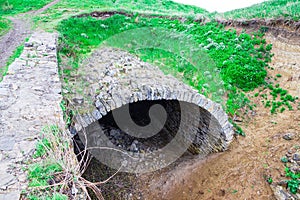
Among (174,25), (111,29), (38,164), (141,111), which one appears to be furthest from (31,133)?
(174,25)

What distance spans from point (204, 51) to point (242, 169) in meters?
6.22

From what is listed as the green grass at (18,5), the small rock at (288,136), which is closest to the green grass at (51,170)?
the small rock at (288,136)

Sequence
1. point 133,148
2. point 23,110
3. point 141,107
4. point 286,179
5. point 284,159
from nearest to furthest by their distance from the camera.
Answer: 1. point 23,110
2. point 286,179
3. point 284,159
4. point 133,148
5. point 141,107

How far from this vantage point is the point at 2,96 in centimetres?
480

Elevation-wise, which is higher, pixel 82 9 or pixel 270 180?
pixel 82 9

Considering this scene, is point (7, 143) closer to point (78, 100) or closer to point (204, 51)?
point (78, 100)

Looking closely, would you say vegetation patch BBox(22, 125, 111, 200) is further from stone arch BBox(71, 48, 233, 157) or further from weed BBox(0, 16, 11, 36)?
weed BBox(0, 16, 11, 36)

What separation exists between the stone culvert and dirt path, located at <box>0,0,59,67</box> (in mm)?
3242

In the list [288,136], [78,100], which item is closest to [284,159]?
[288,136]

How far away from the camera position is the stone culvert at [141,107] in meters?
5.84

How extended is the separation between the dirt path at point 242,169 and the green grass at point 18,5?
634 inches

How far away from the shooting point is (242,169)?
22.8ft

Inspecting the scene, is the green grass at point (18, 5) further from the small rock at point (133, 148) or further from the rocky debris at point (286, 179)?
the rocky debris at point (286, 179)

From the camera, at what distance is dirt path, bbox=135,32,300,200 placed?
6.59 m
